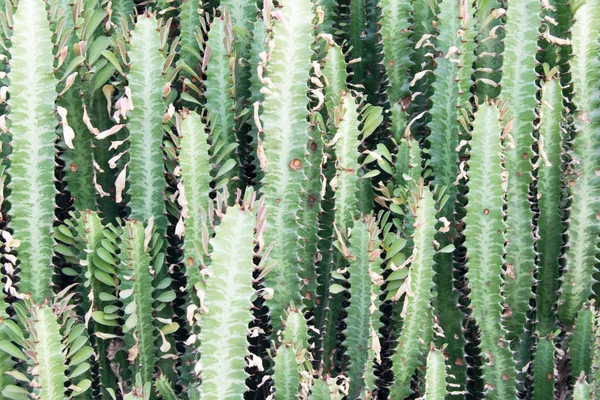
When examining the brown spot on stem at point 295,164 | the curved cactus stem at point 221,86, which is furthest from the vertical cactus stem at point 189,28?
the brown spot on stem at point 295,164

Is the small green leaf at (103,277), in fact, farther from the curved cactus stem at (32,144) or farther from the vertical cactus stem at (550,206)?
the vertical cactus stem at (550,206)

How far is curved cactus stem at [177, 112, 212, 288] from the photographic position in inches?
67.2

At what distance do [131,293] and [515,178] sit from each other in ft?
3.23

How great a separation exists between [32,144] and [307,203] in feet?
2.23

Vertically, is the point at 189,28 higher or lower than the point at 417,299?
higher

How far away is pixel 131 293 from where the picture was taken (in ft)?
5.48

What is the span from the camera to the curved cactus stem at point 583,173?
1896 millimetres

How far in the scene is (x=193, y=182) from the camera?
5.69ft

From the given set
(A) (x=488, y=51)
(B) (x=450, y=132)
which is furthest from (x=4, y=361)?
(A) (x=488, y=51)

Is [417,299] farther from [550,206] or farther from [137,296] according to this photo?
[137,296]

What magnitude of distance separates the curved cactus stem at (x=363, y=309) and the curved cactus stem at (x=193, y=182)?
13.8 inches

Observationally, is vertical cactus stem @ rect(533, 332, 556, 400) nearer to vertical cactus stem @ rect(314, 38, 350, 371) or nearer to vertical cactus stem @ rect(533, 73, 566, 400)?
vertical cactus stem @ rect(533, 73, 566, 400)

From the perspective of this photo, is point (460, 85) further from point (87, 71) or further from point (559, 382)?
point (87, 71)

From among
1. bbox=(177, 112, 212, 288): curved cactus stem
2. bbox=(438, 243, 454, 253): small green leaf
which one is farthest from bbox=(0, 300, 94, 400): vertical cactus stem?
bbox=(438, 243, 454, 253): small green leaf
